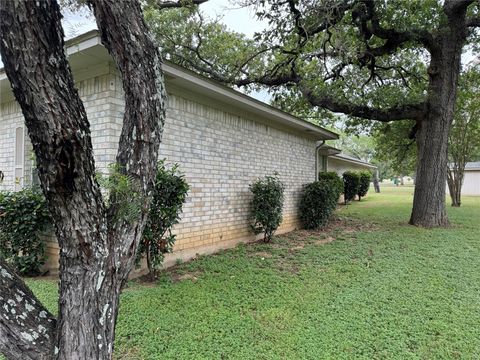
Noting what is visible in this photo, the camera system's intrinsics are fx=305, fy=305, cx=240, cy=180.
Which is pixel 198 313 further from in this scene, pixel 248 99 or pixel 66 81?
pixel 248 99

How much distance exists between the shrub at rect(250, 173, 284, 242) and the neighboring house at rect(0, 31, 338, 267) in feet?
0.80

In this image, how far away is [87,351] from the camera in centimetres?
168

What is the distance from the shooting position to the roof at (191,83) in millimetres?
3824

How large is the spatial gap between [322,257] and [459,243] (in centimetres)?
363

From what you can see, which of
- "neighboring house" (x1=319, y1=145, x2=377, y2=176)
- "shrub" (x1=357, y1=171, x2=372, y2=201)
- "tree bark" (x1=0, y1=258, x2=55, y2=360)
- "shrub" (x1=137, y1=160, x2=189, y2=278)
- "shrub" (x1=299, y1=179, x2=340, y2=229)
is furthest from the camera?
"shrub" (x1=357, y1=171, x2=372, y2=201)

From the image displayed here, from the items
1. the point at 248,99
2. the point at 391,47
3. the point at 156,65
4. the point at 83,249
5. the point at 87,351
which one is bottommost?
the point at 87,351

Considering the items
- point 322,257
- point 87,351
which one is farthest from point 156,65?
point 322,257

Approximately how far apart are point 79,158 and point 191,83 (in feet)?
12.8

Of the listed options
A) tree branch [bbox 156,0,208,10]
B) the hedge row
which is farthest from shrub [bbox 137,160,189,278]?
the hedge row

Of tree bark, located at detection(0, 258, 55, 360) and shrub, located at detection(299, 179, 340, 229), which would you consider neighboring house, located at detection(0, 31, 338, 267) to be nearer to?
shrub, located at detection(299, 179, 340, 229)

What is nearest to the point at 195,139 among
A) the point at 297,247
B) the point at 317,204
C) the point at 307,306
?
the point at 297,247

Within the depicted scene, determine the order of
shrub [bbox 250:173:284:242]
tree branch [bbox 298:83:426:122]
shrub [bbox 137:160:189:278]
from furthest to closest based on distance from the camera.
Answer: tree branch [bbox 298:83:426:122], shrub [bbox 250:173:284:242], shrub [bbox 137:160:189:278]

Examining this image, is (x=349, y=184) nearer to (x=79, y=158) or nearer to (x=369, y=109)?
(x=369, y=109)

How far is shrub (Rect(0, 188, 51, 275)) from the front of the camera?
4.46 m
